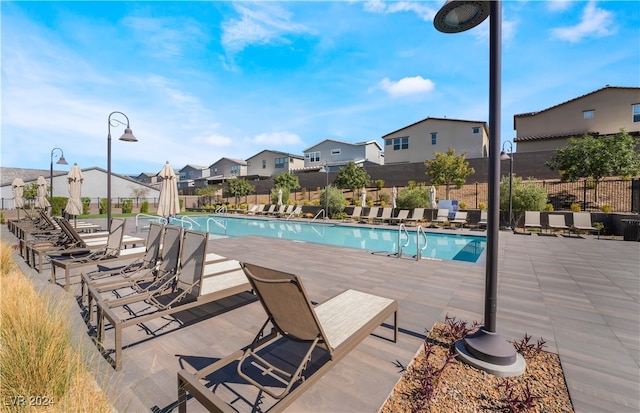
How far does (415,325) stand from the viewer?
3.44 meters

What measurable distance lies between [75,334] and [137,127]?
8629mm

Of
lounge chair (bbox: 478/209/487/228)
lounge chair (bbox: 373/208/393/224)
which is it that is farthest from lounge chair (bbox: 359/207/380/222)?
lounge chair (bbox: 478/209/487/228)

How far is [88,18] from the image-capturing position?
840 centimetres

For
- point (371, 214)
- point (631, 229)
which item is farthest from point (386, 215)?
point (631, 229)

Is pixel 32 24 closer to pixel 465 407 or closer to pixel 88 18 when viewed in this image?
pixel 88 18

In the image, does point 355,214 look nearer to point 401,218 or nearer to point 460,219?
point 401,218

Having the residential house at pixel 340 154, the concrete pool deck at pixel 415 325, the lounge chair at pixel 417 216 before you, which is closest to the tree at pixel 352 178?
the residential house at pixel 340 154

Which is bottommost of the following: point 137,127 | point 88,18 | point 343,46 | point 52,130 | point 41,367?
point 41,367

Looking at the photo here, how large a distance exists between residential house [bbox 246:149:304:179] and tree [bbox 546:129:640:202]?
32.1 metres

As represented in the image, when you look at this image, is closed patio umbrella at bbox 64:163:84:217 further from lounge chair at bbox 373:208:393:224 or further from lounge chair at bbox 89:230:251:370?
lounge chair at bbox 373:208:393:224

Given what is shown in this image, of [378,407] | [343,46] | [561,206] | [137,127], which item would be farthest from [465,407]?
[561,206]

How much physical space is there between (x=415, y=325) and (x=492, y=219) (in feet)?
5.56

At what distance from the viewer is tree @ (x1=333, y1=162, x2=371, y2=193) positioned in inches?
1036

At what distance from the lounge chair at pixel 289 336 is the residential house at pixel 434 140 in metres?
29.3
